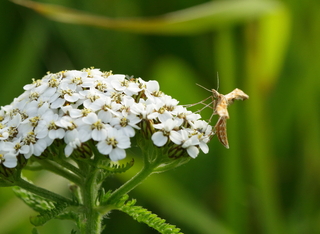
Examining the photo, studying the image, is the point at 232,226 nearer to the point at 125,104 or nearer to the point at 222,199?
the point at 222,199

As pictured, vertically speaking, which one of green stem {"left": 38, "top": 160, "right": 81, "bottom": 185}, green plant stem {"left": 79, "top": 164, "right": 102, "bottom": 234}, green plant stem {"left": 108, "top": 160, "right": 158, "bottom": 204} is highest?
green plant stem {"left": 108, "top": 160, "right": 158, "bottom": 204}

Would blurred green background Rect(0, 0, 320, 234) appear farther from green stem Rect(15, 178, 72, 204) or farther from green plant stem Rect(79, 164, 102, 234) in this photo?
green plant stem Rect(79, 164, 102, 234)

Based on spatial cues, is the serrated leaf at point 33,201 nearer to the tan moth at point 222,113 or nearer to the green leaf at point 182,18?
the tan moth at point 222,113

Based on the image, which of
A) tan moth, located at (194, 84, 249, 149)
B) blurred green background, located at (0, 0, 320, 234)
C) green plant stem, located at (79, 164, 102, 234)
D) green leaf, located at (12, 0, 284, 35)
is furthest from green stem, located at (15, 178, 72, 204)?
green leaf, located at (12, 0, 284, 35)

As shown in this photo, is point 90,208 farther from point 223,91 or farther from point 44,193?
point 223,91

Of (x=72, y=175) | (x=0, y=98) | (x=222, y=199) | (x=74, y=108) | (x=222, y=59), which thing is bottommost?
(x=72, y=175)

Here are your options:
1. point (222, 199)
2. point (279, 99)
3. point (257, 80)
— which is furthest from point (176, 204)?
point (279, 99)

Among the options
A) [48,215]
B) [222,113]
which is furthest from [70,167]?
[222,113]
